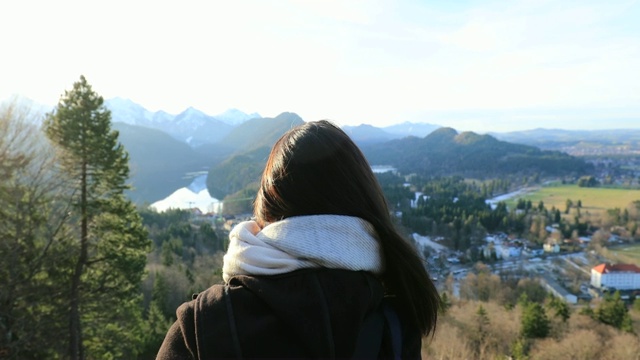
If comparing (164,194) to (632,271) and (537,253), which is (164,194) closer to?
(537,253)

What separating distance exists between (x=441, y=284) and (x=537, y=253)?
1396cm

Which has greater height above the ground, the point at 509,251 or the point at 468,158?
the point at 468,158

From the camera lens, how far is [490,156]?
238ft

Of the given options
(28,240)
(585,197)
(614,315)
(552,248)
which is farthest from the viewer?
(585,197)

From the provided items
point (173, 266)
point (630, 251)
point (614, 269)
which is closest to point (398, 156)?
point (630, 251)

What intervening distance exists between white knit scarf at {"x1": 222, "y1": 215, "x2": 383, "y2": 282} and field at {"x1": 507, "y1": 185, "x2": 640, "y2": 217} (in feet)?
153

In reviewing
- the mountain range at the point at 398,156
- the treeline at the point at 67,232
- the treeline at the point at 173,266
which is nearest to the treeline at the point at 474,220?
the treeline at the point at 173,266

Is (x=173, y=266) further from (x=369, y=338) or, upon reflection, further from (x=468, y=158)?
(x=468, y=158)

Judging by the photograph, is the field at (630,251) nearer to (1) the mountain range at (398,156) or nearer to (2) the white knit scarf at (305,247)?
(1) the mountain range at (398,156)

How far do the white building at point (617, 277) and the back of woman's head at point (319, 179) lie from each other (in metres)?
28.6

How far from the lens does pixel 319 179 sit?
2.88ft

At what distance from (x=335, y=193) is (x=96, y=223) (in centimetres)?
715

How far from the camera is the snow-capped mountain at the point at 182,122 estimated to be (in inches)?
4336

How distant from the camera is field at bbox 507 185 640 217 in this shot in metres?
41.7
